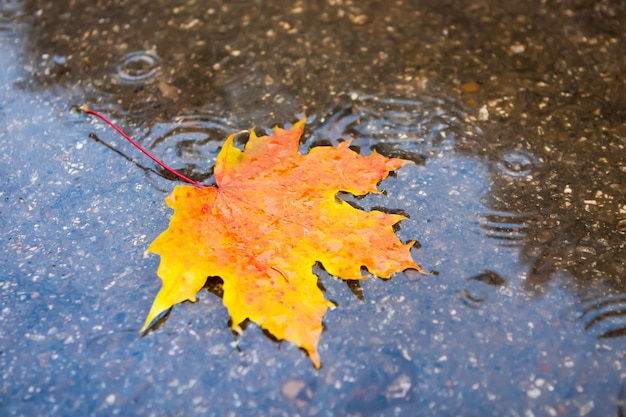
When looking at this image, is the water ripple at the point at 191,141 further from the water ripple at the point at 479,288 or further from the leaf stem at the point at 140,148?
the water ripple at the point at 479,288

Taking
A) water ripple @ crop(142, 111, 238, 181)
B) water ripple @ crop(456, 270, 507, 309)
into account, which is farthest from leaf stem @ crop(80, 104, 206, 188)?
water ripple @ crop(456, 270, 507, 309)

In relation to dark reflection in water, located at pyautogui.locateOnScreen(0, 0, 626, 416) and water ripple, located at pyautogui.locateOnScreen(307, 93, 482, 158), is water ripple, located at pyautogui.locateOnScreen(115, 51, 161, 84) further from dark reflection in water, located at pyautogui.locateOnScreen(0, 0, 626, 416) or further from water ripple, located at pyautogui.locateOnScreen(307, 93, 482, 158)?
water ripple, located at pyautogui.locateOnScreen(307, 93, 482, 158)

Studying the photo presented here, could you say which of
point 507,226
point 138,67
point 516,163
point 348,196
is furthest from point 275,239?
point 138,67

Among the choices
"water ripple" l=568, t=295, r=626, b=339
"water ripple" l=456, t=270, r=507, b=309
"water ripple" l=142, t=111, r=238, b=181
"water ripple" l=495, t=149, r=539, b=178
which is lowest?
"water ripple" l=142, t=111, r=238, b=181

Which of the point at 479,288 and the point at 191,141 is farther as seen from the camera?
the point at 191,141

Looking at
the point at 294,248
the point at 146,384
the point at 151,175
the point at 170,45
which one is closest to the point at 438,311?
the point at 294,248

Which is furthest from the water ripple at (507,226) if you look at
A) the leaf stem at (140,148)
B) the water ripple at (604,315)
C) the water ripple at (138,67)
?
the water ripple at (138,67)

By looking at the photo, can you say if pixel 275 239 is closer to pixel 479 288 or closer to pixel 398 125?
pixel 479 288
